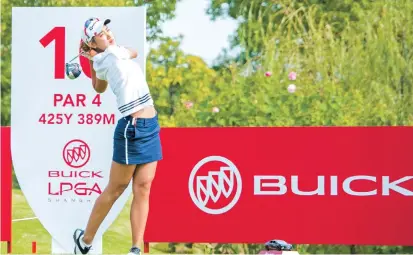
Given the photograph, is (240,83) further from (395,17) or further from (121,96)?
(121,96)

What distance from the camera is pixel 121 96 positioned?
20.4 feet


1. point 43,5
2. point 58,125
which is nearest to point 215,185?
point 58,125

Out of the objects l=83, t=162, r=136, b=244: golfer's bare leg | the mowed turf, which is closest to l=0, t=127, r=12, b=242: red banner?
the mowed turf

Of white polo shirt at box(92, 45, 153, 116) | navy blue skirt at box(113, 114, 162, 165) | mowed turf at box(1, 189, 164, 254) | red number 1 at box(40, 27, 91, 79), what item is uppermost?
red number 1 at box(40, 27, 91, 79)

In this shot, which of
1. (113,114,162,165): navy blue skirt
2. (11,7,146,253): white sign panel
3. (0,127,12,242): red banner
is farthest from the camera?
(0,127,12,242): red banner

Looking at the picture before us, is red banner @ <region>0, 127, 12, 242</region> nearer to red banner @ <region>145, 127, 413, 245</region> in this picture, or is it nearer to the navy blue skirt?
red banner @ <region>145, 127, 413, 245</region>

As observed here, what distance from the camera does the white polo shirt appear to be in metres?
6.19

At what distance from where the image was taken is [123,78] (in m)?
6.22

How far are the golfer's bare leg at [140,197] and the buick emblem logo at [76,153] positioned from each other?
4.85ft

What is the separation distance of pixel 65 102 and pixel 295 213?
195 centimetres

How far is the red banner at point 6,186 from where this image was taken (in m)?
8.31

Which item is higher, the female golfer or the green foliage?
the green foliage

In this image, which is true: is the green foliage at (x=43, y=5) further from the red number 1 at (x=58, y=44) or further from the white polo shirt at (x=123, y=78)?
the white polo shirt at (x=123, y=78)

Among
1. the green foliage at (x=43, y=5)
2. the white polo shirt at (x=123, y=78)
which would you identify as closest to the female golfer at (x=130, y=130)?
the white polo shirt at (x=123, y=78)
